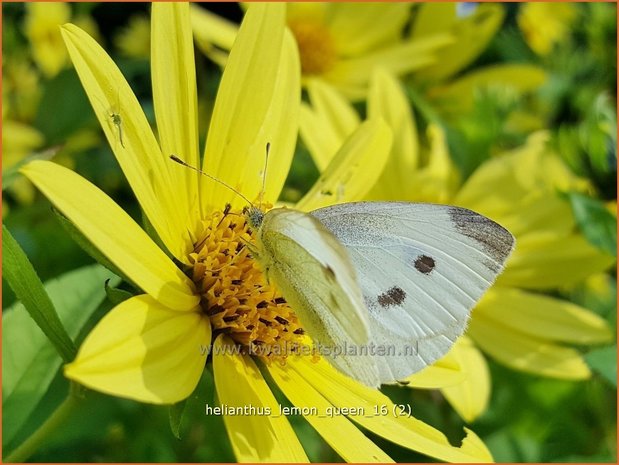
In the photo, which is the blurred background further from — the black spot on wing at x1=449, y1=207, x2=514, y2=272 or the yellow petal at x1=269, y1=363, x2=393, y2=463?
the black spot on wing at x1=449, y1=207, x2=514, y2=272

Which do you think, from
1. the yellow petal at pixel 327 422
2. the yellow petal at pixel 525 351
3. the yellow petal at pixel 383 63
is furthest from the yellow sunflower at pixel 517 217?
the yellow petal at pixel 327 422

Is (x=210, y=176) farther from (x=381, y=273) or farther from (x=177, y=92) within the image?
(x=381, y=273)

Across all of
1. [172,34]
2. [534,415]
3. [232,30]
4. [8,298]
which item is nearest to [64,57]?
[232,30]

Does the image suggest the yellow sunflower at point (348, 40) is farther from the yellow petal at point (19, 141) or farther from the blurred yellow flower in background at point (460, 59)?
the yellow petal at point (19, 141)

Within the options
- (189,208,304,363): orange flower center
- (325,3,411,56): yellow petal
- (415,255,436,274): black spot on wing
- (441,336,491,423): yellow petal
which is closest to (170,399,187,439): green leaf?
(189,208,304,363): orange flower center

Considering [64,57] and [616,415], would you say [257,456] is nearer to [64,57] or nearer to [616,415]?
[616,415]

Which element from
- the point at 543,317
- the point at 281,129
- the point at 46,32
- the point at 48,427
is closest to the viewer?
the point at 48,427

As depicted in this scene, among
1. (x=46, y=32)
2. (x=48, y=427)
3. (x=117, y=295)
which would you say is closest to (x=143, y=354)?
(x=117, y=295)
